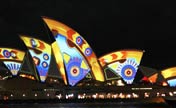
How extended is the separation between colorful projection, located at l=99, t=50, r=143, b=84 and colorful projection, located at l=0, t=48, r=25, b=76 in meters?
18.1

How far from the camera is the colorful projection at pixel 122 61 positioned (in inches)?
4532

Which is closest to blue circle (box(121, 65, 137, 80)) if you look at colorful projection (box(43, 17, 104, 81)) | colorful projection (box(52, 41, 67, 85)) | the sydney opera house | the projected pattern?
the sydney opera house

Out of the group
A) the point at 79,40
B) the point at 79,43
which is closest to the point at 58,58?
the point at 79,43

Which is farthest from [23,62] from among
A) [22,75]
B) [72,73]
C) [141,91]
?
[141,91]

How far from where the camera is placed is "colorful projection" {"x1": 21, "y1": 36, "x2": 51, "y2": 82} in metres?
110

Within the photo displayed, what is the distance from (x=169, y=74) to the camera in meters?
124

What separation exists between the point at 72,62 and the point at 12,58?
14.8 metres

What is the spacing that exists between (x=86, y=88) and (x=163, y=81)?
18987 mm

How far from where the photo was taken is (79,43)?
11019 centimetres

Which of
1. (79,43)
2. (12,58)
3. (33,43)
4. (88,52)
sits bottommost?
(12,58)

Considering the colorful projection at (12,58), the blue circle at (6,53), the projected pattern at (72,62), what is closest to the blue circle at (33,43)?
the projected pattern at (72,62)

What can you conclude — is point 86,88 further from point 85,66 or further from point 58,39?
point 58,39

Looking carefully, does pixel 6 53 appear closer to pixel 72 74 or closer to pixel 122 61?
pixel 72 74

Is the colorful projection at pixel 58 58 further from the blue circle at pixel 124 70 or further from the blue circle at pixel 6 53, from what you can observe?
the blue circle at pixel 124 70
